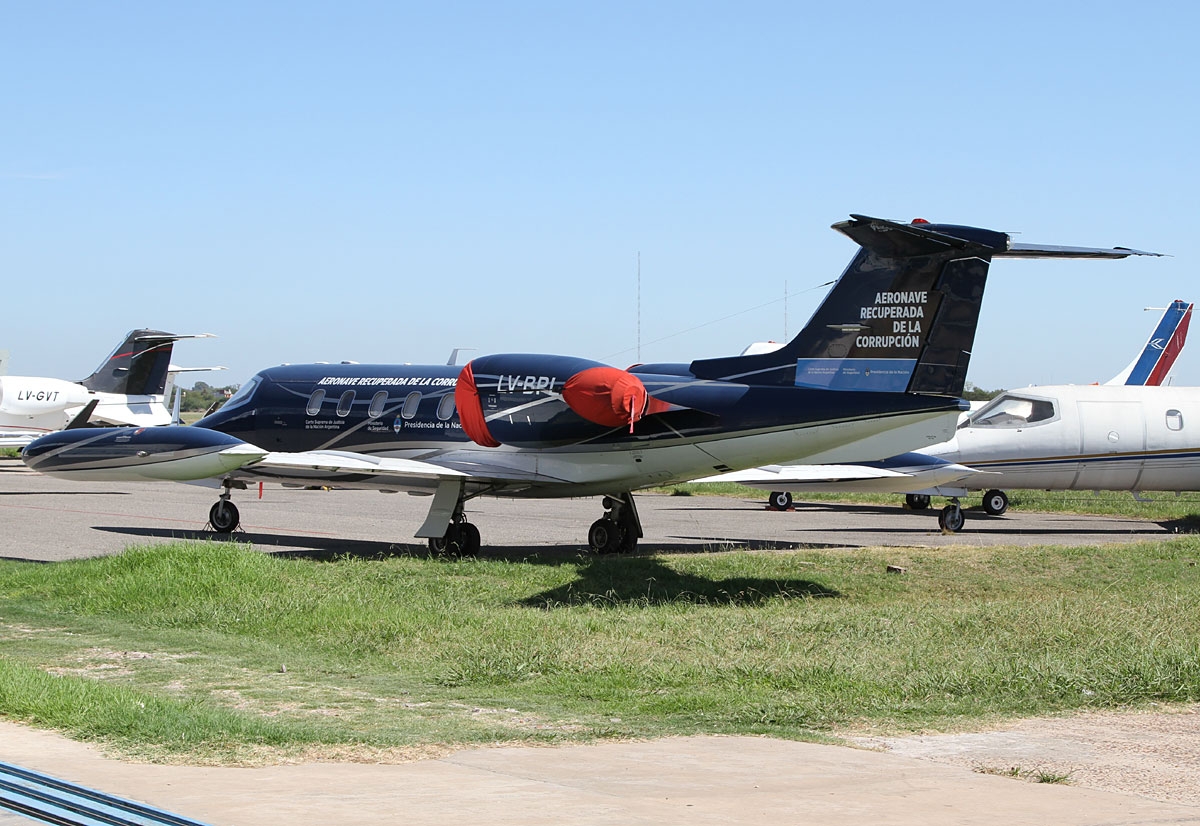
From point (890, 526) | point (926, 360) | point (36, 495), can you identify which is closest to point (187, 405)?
point (36, 495)

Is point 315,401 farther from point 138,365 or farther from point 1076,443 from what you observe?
point 138,365

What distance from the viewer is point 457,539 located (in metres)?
19.6

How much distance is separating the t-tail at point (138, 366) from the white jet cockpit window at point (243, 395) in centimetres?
3042

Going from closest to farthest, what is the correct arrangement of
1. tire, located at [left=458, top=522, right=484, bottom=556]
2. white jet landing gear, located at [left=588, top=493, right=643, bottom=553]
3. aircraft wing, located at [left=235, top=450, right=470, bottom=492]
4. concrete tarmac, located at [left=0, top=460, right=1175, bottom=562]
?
aircraft wing, located at [left=235, top=450, right=470, bottom=492] → tire, located at [left=458, top=522, right=484, bottom=556] → white jet landing gear, located at [left=588, top=493, right=643, bottom=553] → concrete tarmac, located at [left=0, top=460, right=1175, bottom=562]

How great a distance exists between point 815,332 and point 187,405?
149352mm

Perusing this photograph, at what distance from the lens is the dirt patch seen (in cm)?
713

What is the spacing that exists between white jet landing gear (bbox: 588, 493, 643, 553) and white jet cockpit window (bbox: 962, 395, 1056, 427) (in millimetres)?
9477

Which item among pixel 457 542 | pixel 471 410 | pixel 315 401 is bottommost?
pixel 457 542

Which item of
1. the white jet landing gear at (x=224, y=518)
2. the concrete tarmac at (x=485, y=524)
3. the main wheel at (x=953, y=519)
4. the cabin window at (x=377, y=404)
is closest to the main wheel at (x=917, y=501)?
the concrete tarmac at (x=485, y=524)

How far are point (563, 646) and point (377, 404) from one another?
10.5 metres

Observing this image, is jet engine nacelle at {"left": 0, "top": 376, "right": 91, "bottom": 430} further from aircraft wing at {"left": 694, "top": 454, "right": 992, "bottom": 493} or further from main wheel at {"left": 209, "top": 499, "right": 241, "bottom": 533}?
aircraft wing at {"left": 694, "top": 454, "right": 992, "bottom": 493}

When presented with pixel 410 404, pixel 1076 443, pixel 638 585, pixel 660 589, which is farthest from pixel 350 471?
pixel 1076 443

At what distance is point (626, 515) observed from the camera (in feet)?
67.5

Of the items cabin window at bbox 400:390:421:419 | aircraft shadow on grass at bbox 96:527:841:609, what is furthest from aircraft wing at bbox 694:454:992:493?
cabin window at bbox 400:390:421:419
